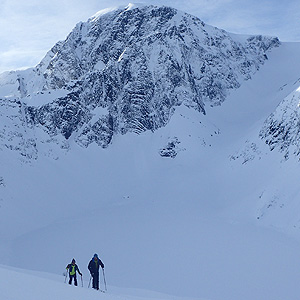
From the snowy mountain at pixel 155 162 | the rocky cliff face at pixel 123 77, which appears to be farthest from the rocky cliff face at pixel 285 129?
the rocky cliff face at pixel 123 77

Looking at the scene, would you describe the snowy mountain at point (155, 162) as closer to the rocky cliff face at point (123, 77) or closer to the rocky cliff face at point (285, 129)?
the rocky cliff face at point (285, 129)

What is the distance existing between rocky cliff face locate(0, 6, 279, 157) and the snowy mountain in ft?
1.17

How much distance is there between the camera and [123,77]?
78688 millimetres

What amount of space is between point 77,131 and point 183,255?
171 feet

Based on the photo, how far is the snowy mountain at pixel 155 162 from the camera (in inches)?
899

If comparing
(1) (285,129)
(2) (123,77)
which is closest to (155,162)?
(2) (123,77)

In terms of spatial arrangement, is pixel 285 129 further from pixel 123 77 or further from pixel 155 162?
pixel 123 77

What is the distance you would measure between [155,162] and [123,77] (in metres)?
25.2

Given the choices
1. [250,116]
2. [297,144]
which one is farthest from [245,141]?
[250,116]

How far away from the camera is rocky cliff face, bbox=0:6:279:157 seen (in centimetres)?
7200

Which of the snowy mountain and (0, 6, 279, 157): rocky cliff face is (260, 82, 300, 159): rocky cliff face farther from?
(0, 6, 279, 157): rocky cliff face

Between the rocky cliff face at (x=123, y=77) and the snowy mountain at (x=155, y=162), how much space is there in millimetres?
356

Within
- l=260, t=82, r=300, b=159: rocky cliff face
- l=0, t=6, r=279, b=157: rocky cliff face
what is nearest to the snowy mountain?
l=260, t=82, r=300, b=159: rocky cliff face

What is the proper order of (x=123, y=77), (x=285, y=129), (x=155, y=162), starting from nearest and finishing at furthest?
(x=285, y=129) < (x=155, y=162) < (x=123, y=77)
